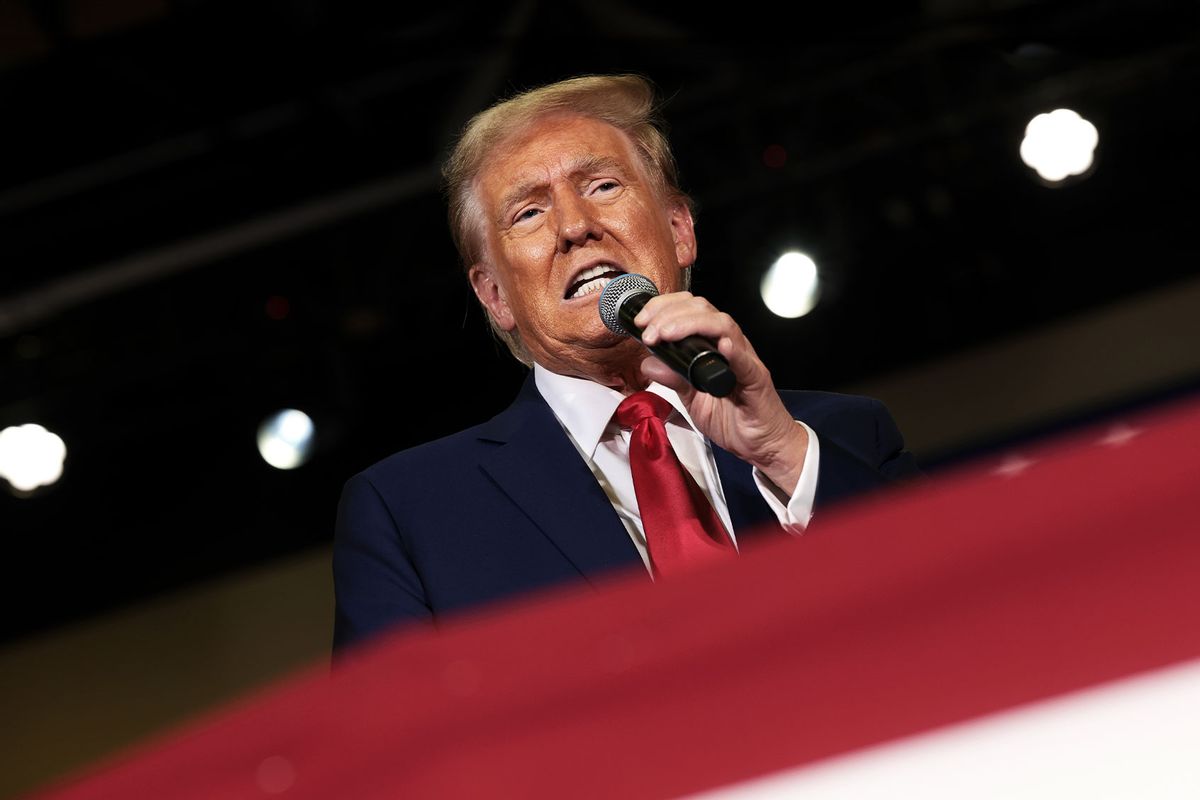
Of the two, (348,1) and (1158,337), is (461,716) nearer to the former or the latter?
(348,1)

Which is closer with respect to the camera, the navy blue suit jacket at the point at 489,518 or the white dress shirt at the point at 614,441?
the navy blue suit jacket at the point at 489,518

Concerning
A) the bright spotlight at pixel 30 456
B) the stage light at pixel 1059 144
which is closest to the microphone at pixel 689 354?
the stage light at pixel 1059 144

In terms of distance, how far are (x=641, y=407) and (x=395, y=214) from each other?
3.58m

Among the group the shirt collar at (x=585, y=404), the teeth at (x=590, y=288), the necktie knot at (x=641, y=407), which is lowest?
the necktie knot at (x=641, y=407)

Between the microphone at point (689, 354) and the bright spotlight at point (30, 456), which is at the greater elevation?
the bright spotlight at point (30, 456)

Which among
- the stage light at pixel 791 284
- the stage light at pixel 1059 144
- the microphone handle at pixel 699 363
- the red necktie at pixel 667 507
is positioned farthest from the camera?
the stage light at pixel 791 284

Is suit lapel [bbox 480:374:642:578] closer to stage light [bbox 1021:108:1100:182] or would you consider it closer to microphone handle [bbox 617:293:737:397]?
microphone handle [bbox 617:293:737:397]

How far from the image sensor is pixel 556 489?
1.46 metres

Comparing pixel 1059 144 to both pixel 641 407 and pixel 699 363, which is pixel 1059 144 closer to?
pixel 641 407

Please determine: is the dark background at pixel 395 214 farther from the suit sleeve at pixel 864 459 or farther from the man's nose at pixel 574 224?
the suit sleeve at pixel 864 459

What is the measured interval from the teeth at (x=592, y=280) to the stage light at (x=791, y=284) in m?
3.41

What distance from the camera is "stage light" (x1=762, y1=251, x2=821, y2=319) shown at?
4988 millimetres

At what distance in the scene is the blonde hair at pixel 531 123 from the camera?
1.76 m

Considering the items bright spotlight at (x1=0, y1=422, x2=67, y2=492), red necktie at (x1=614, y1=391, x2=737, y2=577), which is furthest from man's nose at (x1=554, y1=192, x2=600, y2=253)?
bright spotlight at (x1=0, y1=422, x2=67, y2=492)
